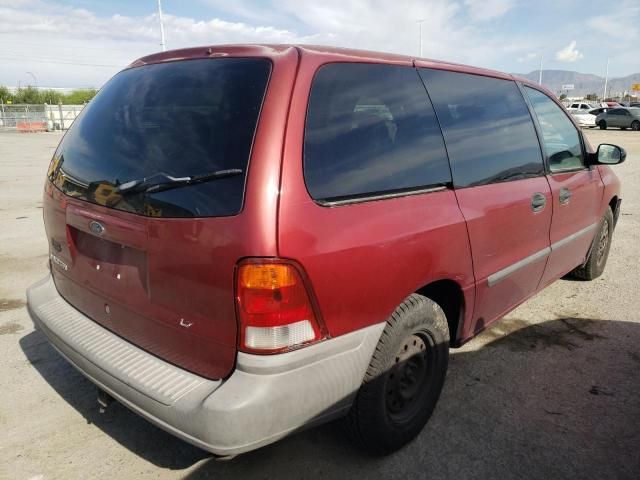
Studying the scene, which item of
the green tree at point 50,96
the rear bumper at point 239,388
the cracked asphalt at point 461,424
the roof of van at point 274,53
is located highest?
the green tree at point 50,96

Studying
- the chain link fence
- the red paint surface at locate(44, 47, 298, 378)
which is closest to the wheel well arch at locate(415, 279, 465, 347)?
the red paint surface at locate(44, 47, 298, 378)

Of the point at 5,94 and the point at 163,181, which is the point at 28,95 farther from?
the point at 163,181

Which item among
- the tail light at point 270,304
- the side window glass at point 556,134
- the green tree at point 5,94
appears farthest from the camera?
the green tree at point 5,94

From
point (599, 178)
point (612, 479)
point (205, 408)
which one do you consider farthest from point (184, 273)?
point (599, 178)

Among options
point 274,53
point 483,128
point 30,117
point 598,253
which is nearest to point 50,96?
point 30,117

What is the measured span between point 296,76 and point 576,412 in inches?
94.5

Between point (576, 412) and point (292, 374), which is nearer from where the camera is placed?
point (292, 374)

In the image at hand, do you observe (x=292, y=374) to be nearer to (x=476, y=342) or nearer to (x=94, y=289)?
(x=94, y=289)

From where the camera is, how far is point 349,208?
199cm

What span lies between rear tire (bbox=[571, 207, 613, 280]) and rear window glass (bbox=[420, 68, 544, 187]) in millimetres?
1713

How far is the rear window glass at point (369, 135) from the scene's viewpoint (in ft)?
6.46

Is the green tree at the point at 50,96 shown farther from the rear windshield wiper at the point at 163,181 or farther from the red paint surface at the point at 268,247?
the rear windshield wiper at the point at 163,181

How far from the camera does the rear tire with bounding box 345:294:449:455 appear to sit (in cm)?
219

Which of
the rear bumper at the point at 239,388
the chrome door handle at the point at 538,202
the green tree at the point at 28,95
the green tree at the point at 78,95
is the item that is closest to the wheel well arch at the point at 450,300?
the rear bumper at the point at 239,388
